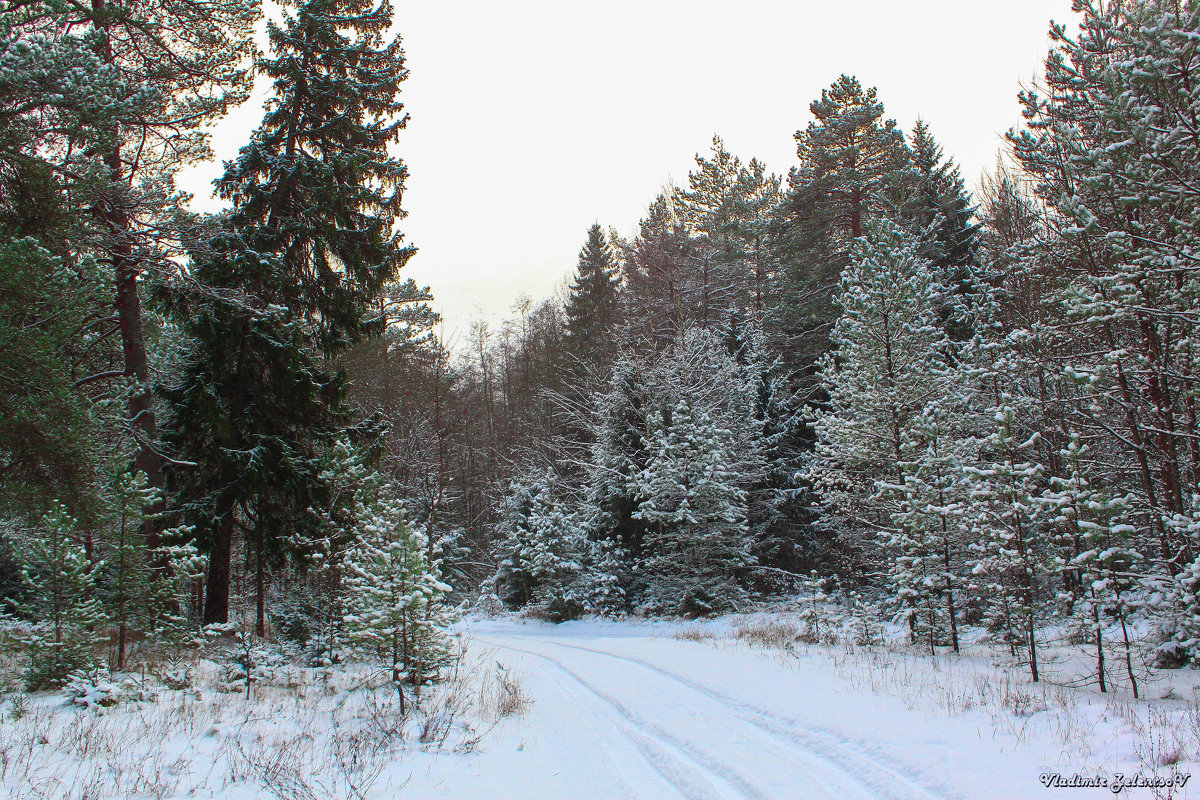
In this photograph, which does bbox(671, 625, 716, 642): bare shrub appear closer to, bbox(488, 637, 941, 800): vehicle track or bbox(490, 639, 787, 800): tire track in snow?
bbox(488, 637, 941, 800): vehicle track

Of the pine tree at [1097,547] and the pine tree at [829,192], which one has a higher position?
the pine tree at [829,192]

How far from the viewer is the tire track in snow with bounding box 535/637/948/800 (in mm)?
4805

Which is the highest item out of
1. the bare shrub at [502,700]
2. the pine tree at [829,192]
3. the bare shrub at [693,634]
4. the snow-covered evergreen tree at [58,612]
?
the pine tree at [829,192]

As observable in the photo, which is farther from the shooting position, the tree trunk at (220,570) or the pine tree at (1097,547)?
the tree trunk at (220,570)

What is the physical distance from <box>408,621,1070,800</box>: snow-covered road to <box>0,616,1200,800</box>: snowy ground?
0.02 metres

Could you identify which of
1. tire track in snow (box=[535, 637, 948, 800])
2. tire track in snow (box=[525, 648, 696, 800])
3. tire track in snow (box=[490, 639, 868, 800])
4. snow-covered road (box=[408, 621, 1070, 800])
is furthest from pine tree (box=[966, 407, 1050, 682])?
tire track in snow (box=[525, 648, 696, 800])

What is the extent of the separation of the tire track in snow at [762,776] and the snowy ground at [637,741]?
2 centimetres

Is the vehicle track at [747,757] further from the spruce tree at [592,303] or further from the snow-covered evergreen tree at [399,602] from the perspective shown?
the spruce tree at [592,303]

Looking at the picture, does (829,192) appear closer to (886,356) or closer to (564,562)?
(886,356)

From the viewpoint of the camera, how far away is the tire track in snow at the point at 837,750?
4805mm

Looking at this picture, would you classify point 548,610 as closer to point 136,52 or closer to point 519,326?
point 136,52

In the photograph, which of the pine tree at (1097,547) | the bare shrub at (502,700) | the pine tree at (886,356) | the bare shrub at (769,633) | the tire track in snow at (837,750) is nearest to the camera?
the tire track in snow at (837,750)

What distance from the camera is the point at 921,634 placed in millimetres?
13070

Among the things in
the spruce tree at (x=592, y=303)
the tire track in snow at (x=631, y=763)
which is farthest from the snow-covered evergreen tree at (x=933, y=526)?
the spruce tree at (x=592, y=303)
